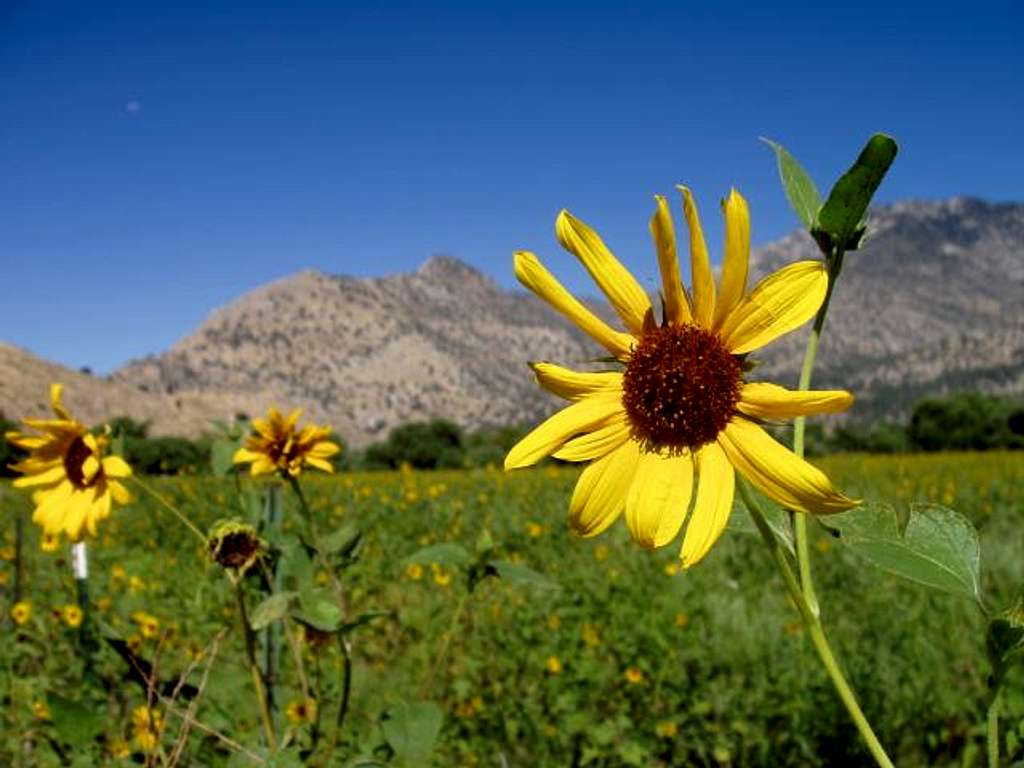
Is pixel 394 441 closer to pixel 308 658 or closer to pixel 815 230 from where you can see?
pixel 308 658

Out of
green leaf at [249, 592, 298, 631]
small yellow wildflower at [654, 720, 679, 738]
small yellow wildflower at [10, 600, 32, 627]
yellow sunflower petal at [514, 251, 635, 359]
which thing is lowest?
small yellow wildflower at [10, 600, 32, 627]

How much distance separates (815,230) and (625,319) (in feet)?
0.71

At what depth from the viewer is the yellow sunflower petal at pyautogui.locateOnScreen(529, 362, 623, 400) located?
2.88 feet

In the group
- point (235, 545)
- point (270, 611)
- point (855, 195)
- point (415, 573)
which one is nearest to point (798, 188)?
point (855, 195)

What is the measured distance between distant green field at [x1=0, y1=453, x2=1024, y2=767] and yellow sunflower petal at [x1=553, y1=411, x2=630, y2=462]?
802mm

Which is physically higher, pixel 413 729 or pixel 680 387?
pixel 680 387

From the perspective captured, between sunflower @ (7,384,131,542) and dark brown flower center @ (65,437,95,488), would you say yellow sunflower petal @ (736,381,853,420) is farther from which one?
dark brown flower center @ (65,437,95,488)

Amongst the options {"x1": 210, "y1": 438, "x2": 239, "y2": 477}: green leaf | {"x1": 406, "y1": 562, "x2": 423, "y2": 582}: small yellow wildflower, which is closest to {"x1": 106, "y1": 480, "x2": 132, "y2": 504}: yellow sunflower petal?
{"x1": 210, "y1": 438, "x2": 239, "y2": 477}: green leaf

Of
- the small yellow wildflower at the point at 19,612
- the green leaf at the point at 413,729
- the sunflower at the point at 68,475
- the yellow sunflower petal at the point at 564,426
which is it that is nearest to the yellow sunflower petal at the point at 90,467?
the sunflower at the point at 68,475

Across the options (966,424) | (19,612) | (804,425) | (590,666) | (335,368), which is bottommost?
(19,612)

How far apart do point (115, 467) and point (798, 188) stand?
128 centimetres

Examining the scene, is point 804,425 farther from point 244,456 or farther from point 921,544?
point 244,456

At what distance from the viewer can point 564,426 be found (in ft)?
2.88

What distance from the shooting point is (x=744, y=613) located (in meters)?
4.21
